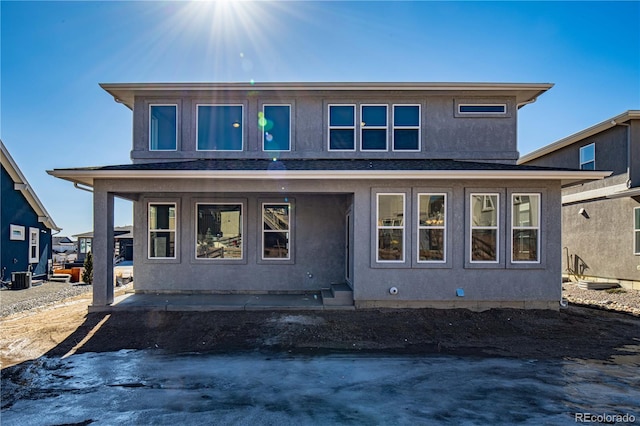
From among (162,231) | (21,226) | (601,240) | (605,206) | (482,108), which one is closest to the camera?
(162,231)

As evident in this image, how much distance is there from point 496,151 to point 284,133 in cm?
636

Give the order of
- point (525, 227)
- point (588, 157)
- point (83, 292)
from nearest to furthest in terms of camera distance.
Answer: point (525, 227), point (83, 292), point (588, 157)

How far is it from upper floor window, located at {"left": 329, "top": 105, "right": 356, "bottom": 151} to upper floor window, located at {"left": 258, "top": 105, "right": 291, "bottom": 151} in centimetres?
130

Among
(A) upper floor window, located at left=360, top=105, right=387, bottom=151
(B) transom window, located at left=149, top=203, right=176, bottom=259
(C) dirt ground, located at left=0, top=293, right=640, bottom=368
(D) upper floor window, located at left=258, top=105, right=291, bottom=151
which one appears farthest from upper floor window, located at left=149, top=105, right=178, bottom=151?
(A) upper floor window, located at left=360, top=105, right=387, bottom=151

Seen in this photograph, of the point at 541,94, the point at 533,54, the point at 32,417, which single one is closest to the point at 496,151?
the point at 541,94

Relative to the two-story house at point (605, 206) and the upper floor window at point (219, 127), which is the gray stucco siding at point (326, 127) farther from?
the two-story house at point (605, 206)

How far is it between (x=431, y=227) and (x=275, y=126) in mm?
5498

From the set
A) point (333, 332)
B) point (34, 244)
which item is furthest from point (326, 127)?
point (34, 244)

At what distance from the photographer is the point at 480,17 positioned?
33.6ft

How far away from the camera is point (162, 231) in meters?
11.2

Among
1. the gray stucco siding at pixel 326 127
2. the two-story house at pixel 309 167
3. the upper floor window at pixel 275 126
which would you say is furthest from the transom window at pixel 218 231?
the upper floor window at pixel 275 126

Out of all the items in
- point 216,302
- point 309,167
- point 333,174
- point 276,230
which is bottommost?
point 216,302

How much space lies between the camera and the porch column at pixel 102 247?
9.28m

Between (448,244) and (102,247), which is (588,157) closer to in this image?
(448,244)
